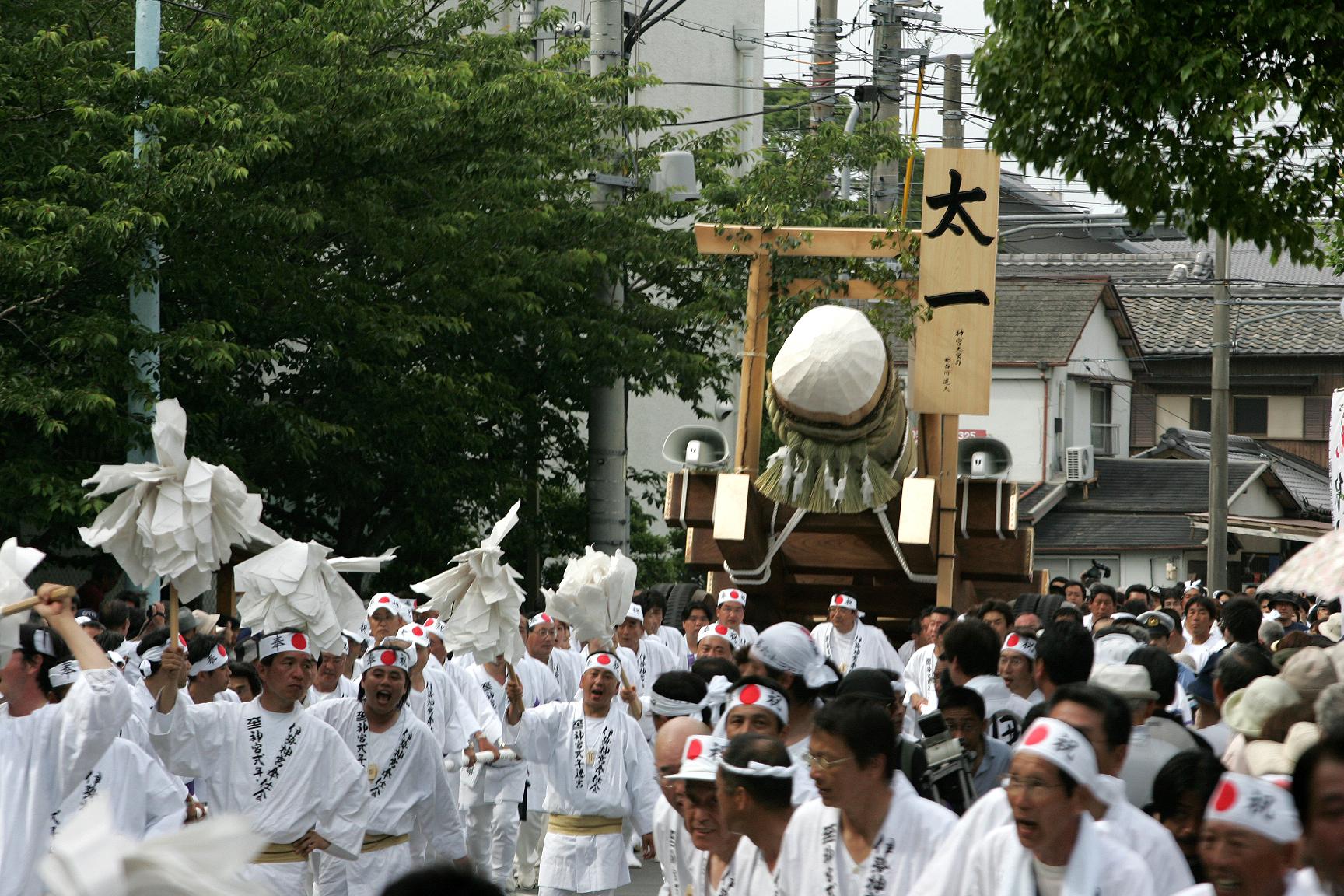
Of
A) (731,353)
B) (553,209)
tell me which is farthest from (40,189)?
(731,353)

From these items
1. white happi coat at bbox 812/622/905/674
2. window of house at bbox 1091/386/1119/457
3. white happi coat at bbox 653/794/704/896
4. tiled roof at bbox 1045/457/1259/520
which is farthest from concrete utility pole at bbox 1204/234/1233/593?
white happi coat at bbox 653/794/704/896

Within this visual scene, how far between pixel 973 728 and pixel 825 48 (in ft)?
75.1

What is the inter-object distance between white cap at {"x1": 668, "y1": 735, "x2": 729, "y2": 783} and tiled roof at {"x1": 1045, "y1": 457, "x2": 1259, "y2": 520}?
93.4 ft

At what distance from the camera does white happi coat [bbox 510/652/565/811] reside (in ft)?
38.3

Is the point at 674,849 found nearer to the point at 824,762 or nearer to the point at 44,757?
the point at 824,762

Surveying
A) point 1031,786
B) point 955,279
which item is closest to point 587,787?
point 1031,786

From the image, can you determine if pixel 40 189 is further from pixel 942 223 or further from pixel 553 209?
pixel 942 223

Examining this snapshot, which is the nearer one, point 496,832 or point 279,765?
point 279,765

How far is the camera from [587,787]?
904 centimetres

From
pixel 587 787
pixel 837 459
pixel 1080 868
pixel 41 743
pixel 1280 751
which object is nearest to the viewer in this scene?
pixel 1080 868

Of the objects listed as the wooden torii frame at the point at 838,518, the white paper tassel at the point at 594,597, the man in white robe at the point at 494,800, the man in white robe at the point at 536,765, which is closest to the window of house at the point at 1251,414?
the wooden torii frame at the point at 838,518

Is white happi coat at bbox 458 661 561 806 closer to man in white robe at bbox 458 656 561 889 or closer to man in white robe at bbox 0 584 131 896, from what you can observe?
man in white robe at bbox 458 656 561 889

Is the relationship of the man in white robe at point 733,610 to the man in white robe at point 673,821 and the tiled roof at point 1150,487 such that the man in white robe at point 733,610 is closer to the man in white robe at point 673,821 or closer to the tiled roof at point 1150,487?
the man in white robe at point 673,821

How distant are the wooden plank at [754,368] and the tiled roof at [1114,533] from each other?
744 inches
